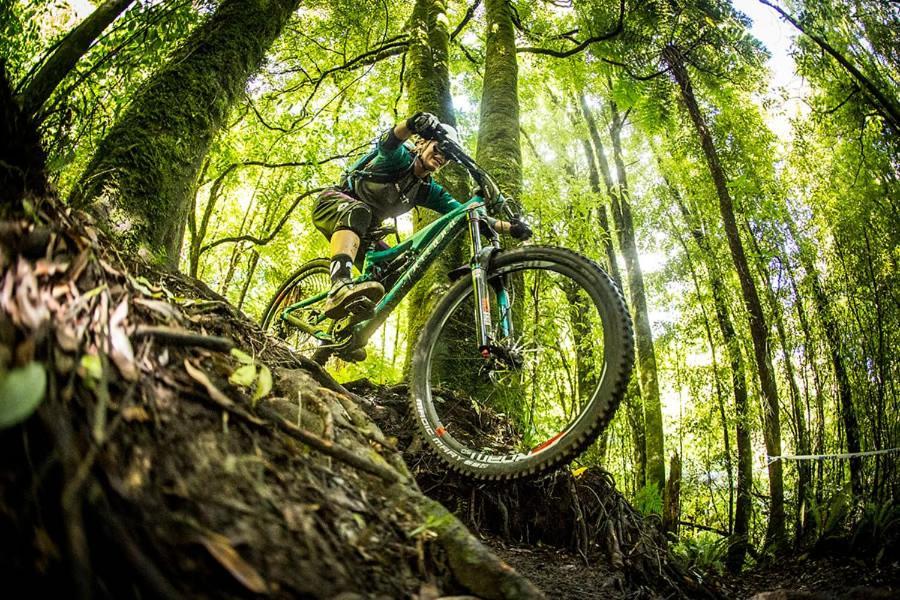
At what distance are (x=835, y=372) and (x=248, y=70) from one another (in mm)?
4633

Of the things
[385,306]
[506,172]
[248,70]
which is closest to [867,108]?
[506,172]

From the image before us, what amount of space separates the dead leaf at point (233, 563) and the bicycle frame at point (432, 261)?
71.8 inches

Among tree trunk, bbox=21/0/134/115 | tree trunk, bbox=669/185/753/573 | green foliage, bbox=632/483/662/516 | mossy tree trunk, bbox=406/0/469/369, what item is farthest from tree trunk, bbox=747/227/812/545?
tree trunk, bbox=21/0/134/115

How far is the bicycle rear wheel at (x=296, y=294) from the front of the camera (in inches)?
170

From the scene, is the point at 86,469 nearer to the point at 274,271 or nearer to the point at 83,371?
the point at 83,371

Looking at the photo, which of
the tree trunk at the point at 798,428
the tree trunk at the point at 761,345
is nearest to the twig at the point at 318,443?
the tree trunk at the point at 798,428

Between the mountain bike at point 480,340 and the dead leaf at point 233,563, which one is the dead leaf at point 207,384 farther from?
the mountain bike at point 480,340

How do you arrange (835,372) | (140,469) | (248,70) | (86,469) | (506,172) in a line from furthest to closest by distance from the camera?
(506,172)
(835,372)
(248,70)
(140,469)
(86,469)

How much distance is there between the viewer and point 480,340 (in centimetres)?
241

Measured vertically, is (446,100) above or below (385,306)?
above

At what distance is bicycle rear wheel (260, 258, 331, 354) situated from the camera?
433cm

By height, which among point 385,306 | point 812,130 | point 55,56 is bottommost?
point 385,306

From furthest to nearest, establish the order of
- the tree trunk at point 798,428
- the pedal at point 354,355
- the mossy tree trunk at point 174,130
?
the pedal at point 354,355 < the tree trunk at point 798,428 < the mossy tree trunk at point 174,130

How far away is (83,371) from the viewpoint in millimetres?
726
